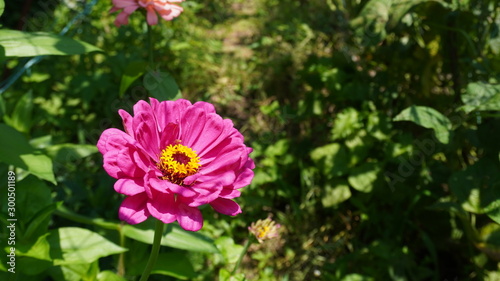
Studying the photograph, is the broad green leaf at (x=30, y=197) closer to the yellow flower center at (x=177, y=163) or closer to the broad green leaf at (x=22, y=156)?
the broad green leaf at (x=22, y=156)

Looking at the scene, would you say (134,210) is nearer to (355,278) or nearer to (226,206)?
(226,206)

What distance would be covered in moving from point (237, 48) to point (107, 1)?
0.84 m

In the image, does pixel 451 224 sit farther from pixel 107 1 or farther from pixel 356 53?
pixel 107 1

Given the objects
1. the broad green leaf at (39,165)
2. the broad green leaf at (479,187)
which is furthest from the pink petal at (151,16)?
the broad green leaf at (479,187)

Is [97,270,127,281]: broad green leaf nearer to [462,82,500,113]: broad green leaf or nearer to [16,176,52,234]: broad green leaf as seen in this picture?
[16,176,52,234]: broad green leaf

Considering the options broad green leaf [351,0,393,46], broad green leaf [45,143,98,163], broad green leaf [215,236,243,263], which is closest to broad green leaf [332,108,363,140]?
broad green leaf [351,0,393,46]

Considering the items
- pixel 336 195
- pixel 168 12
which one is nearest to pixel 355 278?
pixel 336 195

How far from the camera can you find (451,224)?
1.70 metres

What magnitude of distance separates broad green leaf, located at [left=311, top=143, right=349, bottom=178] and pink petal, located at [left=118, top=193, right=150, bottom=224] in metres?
1.12

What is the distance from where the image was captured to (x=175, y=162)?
0.78 metres

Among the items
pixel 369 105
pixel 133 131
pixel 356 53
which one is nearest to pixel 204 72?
pixel 356 53

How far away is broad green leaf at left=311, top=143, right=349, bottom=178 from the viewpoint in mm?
1754

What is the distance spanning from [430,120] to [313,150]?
2.01 feet

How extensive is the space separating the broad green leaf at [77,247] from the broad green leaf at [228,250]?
1.11 ft
